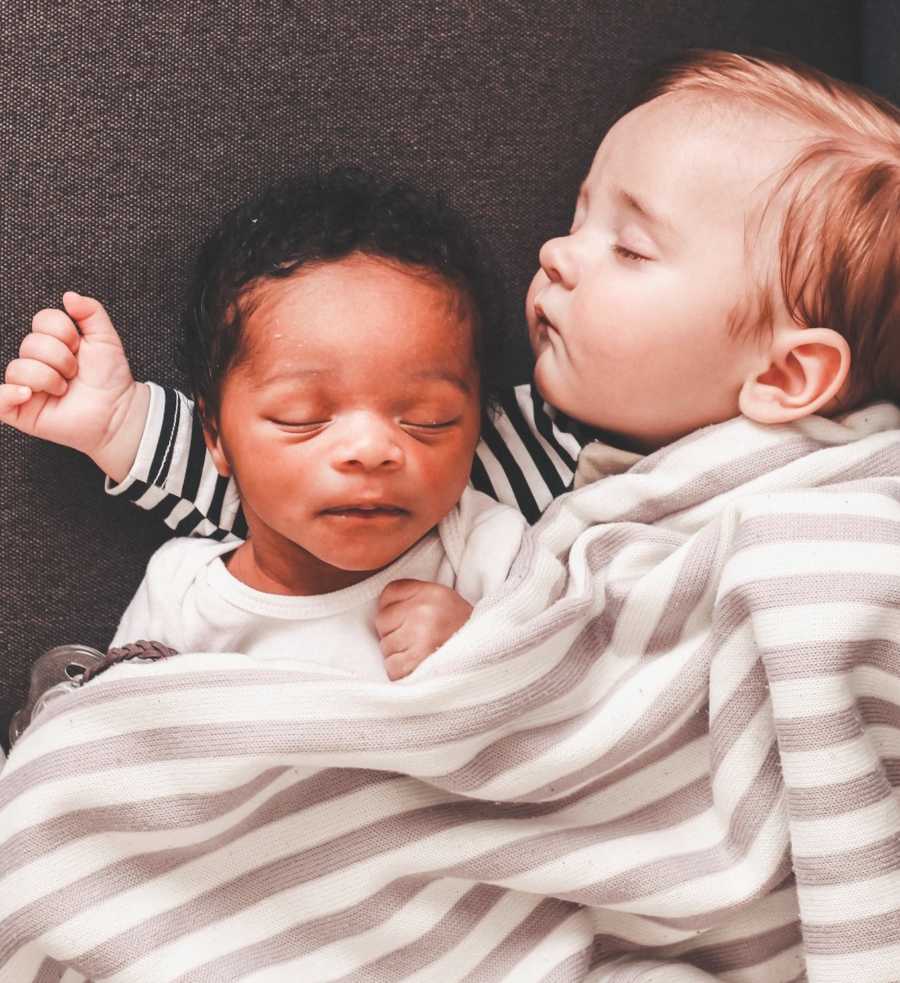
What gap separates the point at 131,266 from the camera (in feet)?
3.39

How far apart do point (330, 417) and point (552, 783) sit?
353 millimetres

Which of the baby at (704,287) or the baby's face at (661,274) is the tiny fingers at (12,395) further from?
the baby's face at (661,274)

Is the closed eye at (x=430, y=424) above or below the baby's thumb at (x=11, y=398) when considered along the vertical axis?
above

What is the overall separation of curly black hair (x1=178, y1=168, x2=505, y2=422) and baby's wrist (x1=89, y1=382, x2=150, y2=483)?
0.05 metres

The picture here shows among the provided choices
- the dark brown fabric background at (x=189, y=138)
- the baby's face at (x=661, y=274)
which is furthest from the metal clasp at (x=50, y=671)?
Answer: the baby's face at (x=661, y=274)

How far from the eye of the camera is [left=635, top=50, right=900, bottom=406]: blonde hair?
3.05ft

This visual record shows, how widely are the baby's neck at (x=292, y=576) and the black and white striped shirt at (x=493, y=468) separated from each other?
6 cm

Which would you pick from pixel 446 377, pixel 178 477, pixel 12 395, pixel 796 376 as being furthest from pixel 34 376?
pixel 796 376

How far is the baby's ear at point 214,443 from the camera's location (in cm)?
101

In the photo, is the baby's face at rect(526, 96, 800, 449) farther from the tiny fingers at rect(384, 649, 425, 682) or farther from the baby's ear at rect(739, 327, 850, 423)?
the tiny fingers at rect(384, 649, 425, 682)

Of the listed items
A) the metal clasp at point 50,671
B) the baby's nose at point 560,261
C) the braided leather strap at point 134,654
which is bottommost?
the metal clasp at point 50,671

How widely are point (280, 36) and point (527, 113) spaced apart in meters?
0.26

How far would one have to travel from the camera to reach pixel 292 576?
40.6 inches

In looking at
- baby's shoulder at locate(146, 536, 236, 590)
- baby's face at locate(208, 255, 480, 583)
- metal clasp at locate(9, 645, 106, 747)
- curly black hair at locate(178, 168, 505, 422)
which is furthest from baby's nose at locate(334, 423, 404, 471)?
metal clasp at locate(9, 645, 106, 747)
